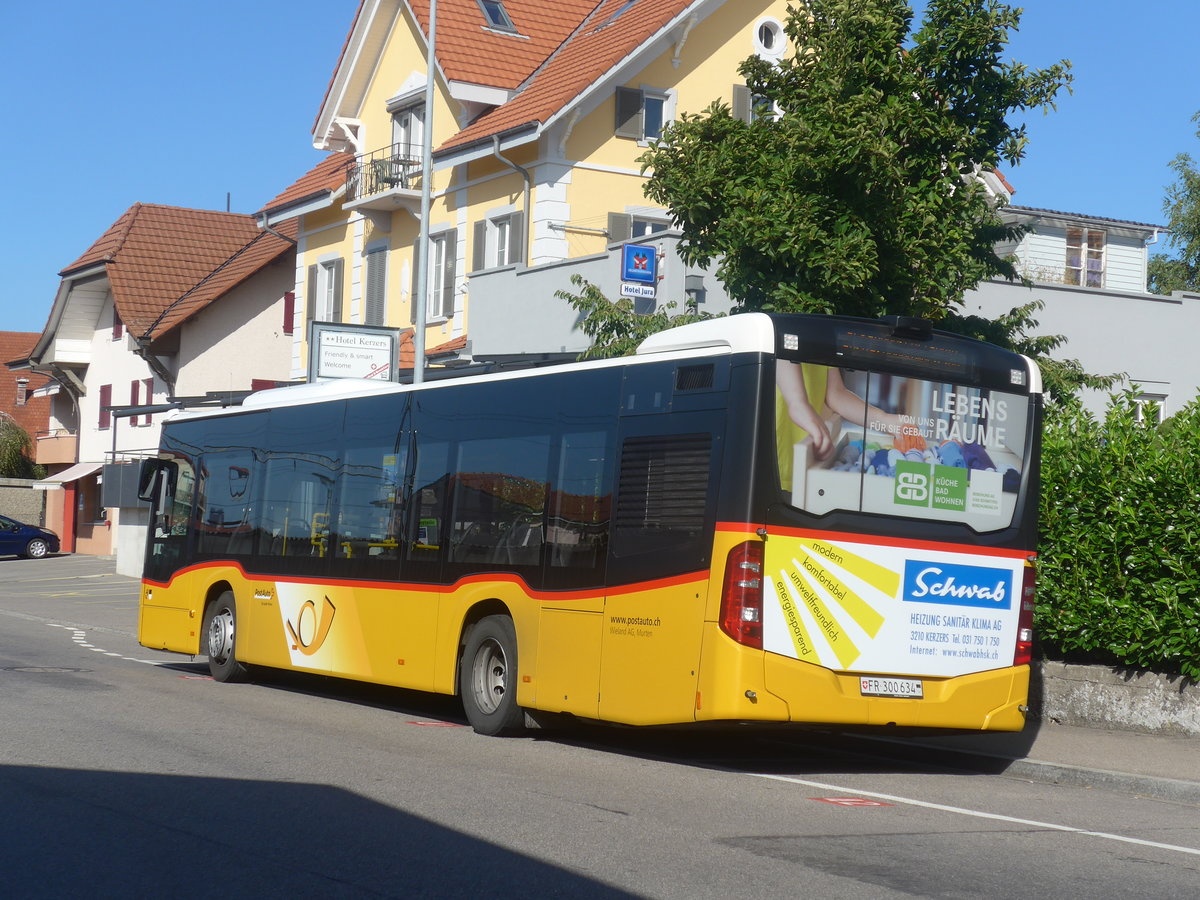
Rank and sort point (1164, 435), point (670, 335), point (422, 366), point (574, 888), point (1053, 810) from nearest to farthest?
point (574, 888)
point (1053, 810)
point (670, 335)
point (1164, 435)
point (422, 366)

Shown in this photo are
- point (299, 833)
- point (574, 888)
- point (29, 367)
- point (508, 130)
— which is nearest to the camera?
point (574, 888)

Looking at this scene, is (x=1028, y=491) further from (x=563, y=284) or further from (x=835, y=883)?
(x=563, y=284)

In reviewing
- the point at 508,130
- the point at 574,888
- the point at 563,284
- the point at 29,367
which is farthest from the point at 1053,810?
the point at 29,367

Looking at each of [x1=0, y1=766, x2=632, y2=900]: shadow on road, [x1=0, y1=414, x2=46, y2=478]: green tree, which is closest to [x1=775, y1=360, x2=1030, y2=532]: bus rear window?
[x1=0, y1=766, x2=632, y2=900]: shadow on road

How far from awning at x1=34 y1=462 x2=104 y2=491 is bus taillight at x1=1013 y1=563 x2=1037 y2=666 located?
48868mm

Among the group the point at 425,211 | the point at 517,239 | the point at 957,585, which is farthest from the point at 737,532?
the point at 517,239

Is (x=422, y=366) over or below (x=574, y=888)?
over

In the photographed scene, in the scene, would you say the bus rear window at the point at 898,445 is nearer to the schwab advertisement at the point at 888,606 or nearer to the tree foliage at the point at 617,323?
the schwab advertisement at the point at 888,606

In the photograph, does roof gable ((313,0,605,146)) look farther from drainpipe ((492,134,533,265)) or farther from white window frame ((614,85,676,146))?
white window frame ((614,85,676,146))

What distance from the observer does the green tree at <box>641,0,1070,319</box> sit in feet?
51.8

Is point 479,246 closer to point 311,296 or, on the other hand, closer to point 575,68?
point 575,68

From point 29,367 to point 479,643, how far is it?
50.4 m

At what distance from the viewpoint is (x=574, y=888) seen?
6.83m

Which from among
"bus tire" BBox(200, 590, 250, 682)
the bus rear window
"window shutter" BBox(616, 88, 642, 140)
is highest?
"window shutter" BBox(616, 88, 642, 140)
